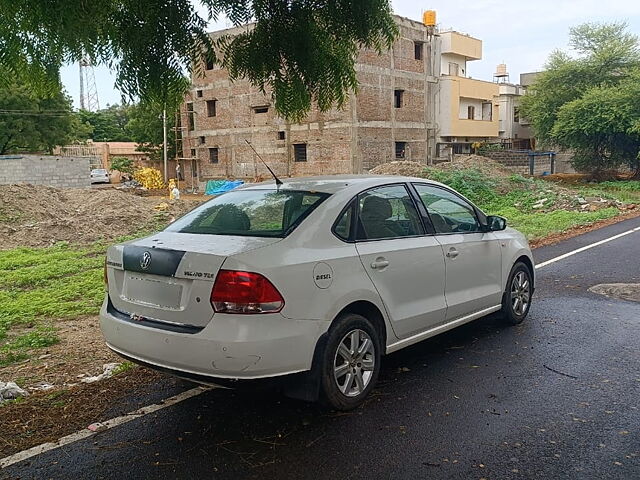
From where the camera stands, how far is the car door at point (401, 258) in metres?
4.58

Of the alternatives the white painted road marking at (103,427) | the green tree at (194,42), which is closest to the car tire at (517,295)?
the green tree at (194,42)

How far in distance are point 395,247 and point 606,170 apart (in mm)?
39160

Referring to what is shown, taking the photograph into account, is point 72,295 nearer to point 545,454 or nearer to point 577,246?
point 545,454

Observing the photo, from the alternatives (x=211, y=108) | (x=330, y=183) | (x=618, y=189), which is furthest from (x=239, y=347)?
(x=211, y=108)

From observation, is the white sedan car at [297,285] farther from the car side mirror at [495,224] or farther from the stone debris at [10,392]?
the stone debris at [10,392]

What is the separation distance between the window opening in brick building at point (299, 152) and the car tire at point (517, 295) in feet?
110

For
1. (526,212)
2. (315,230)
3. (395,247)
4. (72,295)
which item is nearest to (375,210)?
(395,247)

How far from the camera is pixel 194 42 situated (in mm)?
4859

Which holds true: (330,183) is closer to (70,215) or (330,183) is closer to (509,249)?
(509,249)

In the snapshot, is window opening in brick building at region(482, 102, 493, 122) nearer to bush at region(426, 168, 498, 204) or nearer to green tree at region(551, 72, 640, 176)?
green tree at region(551, 72, 640, 176)

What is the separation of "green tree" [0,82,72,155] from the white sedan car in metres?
39.0

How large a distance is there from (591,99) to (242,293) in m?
37.0

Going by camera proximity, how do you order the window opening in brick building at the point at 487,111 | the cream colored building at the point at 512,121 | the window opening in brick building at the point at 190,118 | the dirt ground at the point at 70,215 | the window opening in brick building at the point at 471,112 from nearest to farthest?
the dirt ground at the point at 70,215 → the window opening in brick building at the point at 471,112 → the window opening in brick building at the point at 190,118 → the window opening in brick building at the point at 487,111 → the cream colored building at the point at 512,121

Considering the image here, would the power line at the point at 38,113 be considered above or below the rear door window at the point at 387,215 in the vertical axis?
above
